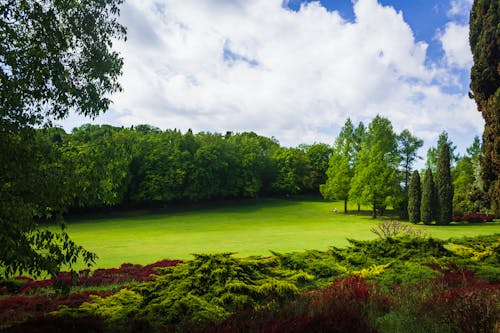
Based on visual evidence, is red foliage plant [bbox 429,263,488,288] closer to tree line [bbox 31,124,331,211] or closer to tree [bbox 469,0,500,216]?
tree [bbox 469,0,500,216]

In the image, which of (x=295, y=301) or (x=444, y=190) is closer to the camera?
(x=295, y=301)

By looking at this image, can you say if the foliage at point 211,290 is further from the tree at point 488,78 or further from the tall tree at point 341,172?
the tall tree at point 341,172

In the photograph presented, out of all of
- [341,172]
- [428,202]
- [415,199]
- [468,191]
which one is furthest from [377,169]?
[468,191]

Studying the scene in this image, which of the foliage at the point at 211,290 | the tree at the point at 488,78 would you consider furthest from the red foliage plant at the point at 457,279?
the tree at the point at 488,78

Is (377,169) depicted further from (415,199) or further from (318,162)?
(318,162)

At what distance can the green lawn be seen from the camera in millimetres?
22312

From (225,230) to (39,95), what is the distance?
3203cm

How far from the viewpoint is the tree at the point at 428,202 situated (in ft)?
129

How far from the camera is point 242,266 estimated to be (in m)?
7.61

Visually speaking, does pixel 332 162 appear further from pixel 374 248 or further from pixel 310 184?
pixel 374 248

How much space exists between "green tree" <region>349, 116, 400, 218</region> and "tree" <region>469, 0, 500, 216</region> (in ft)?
78.1

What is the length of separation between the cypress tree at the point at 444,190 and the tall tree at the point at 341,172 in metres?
13.5

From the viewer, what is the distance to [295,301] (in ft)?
18.8

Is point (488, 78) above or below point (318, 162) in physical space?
below
